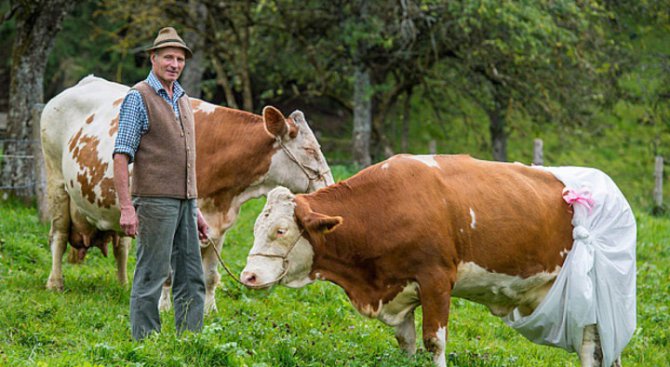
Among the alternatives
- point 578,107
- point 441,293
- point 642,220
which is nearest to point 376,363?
point 441,293

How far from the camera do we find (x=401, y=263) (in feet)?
17.8

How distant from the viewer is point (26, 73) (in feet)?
39.7

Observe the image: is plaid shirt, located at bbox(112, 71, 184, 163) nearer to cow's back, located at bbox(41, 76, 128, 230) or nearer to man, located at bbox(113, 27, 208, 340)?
man, located at bbox(113, 27, 208, 340)

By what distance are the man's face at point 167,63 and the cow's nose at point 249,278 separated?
58.4 inches

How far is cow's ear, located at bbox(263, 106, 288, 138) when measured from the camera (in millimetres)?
7020

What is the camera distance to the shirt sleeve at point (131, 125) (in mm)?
5266

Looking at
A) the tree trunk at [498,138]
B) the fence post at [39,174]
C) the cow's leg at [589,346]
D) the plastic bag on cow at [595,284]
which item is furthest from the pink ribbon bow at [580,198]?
the tree trunk at [498,138]

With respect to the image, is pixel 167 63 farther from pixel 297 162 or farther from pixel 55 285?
pixel 55 285

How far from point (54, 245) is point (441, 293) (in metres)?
4.64

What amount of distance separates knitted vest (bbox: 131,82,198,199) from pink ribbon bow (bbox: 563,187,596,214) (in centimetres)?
292

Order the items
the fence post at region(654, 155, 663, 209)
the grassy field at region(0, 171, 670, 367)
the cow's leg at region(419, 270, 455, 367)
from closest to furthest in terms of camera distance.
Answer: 1. the grassy field at region(0, 171, 670, 367)
2. the cow's leg at region(419, 270, 455, 367)
3. the fence post at region(654, 155, 663, 209)

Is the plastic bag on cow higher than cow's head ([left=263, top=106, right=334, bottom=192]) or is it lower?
lower

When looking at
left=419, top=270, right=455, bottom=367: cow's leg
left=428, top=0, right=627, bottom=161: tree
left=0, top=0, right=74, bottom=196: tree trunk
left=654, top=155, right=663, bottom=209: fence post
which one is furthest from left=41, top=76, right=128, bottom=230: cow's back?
left=654, top=155, right=663, bottom=209: fence post

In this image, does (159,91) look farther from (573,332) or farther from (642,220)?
(642,220)
